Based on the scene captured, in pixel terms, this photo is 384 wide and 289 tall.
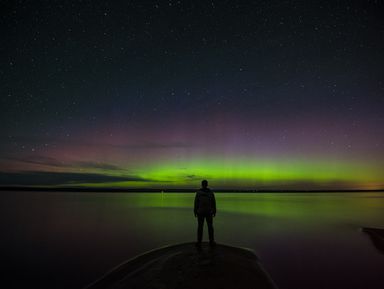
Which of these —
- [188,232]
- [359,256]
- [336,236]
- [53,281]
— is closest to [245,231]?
[188,232]

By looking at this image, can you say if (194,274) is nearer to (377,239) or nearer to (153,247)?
(153,247)

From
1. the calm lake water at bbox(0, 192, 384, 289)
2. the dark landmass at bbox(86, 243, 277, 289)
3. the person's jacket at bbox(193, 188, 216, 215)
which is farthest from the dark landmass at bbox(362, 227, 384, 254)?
the dark landmass at bbox(86, 243, 277, 289)

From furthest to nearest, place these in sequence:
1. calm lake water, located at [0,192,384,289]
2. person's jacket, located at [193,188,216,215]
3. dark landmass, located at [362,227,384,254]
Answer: dark landmass, located at [362,227,384,254] → person's jacket, located at [193,188,216,215] → calm lake water, located at [0,192,384,289]

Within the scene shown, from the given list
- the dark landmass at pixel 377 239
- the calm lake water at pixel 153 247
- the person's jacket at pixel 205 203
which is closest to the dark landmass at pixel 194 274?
the calm lake water at pixel 153 247

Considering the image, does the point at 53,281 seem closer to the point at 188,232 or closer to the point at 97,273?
the point at 97,273

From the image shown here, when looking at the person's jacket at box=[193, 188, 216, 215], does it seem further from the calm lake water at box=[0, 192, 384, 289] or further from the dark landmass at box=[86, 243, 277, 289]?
the calm lake water at box=[0, 192, 384, 289]

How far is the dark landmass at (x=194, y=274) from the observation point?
6.82 m

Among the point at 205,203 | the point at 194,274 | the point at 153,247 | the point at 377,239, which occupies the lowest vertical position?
the point at 153,247

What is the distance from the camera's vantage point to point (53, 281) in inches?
376

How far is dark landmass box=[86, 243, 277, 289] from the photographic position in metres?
6.82

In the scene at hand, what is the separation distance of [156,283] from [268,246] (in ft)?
33.8

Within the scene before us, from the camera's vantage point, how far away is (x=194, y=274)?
7387mm

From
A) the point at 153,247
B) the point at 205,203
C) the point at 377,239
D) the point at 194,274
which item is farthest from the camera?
the point at 377,239

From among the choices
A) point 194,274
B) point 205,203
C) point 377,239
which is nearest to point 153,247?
point 205,203
